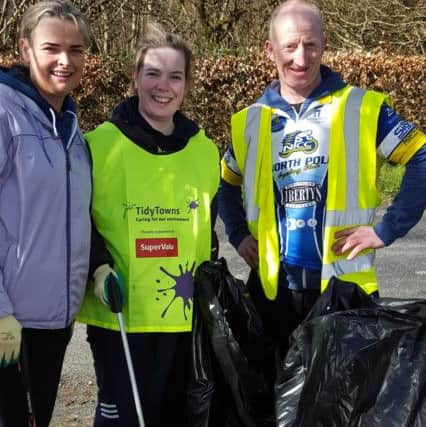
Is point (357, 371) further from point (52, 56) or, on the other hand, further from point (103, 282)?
point (52, 56)

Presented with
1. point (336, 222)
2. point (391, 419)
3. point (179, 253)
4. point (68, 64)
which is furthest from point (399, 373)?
point (68, 64)

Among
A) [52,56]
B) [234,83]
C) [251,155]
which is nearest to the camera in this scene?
[52,56]

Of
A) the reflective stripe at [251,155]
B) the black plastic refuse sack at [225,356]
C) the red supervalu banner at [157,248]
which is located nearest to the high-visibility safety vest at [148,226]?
the red supervalu banner at [157,248]

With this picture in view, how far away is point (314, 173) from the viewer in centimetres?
311

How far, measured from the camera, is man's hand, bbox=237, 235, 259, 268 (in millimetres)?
3439

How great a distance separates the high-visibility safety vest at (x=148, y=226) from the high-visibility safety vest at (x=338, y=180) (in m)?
0.25

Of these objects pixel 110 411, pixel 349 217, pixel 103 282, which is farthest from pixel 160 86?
pixel 110 411

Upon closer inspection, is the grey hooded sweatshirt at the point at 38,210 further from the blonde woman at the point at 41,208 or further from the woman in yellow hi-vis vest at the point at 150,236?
the woman in yellow hi-vis vest at the point at 150,236

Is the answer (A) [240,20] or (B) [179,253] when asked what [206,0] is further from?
(B) [179,253]

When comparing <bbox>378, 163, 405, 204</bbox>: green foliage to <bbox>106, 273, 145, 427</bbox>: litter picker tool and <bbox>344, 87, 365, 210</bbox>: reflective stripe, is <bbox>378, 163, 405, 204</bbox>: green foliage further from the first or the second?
<bbox>106, 273, 145, 427</bbox>: litter picker tool

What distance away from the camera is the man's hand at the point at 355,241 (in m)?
3.09

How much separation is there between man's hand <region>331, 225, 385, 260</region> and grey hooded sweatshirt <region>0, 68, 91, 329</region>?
3.24ft

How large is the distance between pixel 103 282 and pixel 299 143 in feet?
3.14

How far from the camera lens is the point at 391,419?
2.39 metres
